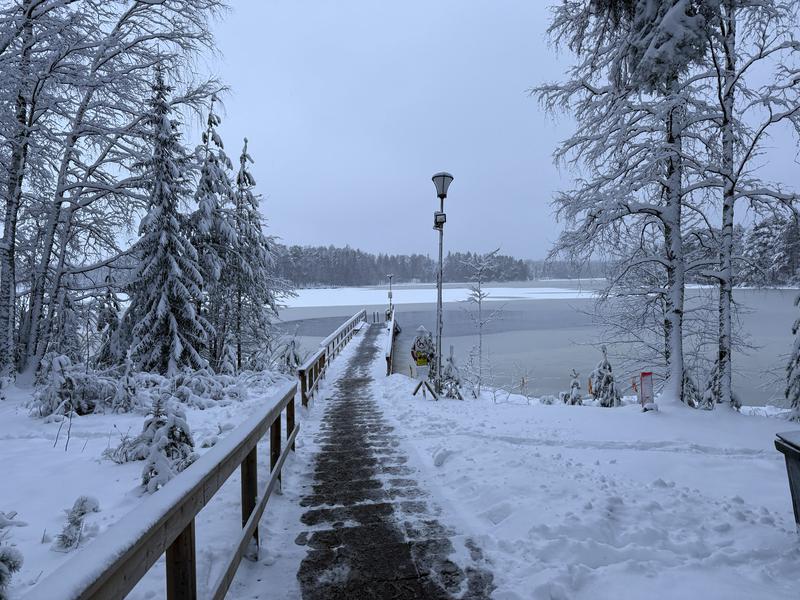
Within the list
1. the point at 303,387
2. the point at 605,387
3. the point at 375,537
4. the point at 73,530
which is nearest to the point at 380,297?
the point at 605,387

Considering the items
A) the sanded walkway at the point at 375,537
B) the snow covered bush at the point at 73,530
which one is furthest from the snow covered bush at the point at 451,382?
the snow covered bush at the point at 73,530

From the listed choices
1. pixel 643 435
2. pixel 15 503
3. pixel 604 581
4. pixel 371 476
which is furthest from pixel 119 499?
pixel 643 435

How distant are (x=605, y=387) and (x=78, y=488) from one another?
12.7 m

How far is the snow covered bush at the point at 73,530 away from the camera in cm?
309

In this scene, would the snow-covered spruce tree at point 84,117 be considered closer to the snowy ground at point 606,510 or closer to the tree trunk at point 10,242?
the tree trunk at point 10,242

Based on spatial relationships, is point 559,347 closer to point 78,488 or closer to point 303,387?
point 303,387

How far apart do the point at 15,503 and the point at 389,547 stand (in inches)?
136

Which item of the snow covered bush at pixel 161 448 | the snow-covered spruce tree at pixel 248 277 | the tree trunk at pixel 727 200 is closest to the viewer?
the snow covered bush at pixel 161 448

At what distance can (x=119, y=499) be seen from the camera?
156 inches

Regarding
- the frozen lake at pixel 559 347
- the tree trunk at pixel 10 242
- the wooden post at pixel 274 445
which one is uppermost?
the tree trunk at pixel 10 242

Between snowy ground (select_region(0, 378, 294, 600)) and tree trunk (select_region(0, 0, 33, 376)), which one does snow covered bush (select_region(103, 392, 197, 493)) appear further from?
tree trunk (select_region(0, 0, 33, 376))

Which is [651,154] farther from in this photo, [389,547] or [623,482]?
[389,547]

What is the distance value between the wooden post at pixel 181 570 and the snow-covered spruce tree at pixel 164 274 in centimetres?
1078

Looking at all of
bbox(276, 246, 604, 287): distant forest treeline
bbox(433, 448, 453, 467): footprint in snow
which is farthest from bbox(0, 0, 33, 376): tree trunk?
bbox(276, 246, 604, 287): distant forest treeline
